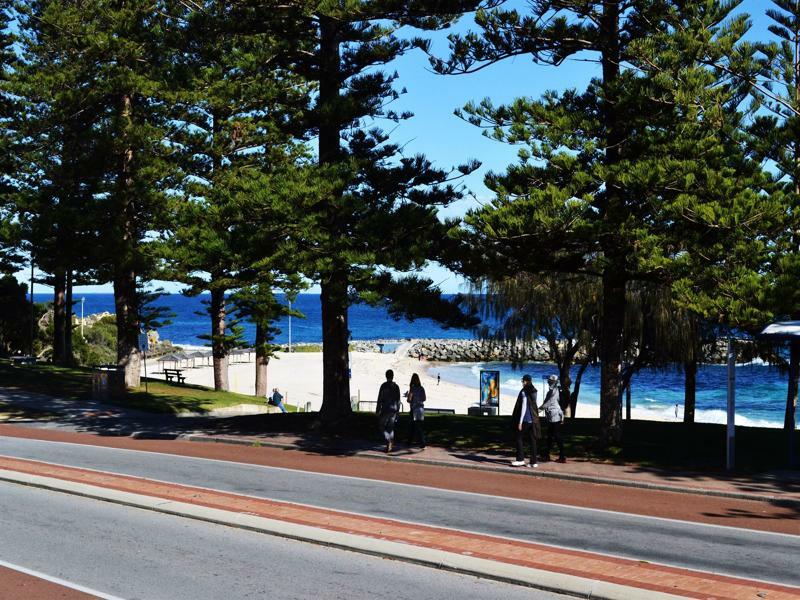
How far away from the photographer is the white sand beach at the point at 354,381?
60.9m

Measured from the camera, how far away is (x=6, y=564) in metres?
9.86

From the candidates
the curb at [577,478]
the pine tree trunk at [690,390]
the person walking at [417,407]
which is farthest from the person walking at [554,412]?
the pine tree trunk at [690,390]

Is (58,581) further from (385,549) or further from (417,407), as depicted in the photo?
(417,407)

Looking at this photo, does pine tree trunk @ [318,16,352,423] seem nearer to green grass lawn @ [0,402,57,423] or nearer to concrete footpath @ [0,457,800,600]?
concrete footpath @ [0,457,800,600]

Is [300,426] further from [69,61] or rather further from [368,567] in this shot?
[69,61]

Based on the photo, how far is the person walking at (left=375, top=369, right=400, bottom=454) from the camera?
1975cm

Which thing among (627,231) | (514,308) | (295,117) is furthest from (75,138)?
(627,231)

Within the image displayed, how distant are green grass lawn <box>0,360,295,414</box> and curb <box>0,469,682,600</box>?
Answer: 16.5 m

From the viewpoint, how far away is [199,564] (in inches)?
392

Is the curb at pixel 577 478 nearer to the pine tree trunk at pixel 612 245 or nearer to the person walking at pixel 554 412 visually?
the person walking at pixel 554 412

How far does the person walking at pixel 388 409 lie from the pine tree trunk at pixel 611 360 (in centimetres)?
471

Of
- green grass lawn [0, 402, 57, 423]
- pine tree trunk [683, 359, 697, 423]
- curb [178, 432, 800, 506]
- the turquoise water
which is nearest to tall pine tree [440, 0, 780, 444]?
curb [178, 432, 800, 506]

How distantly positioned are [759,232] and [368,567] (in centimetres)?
1245

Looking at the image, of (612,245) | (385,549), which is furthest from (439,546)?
(612,245)
